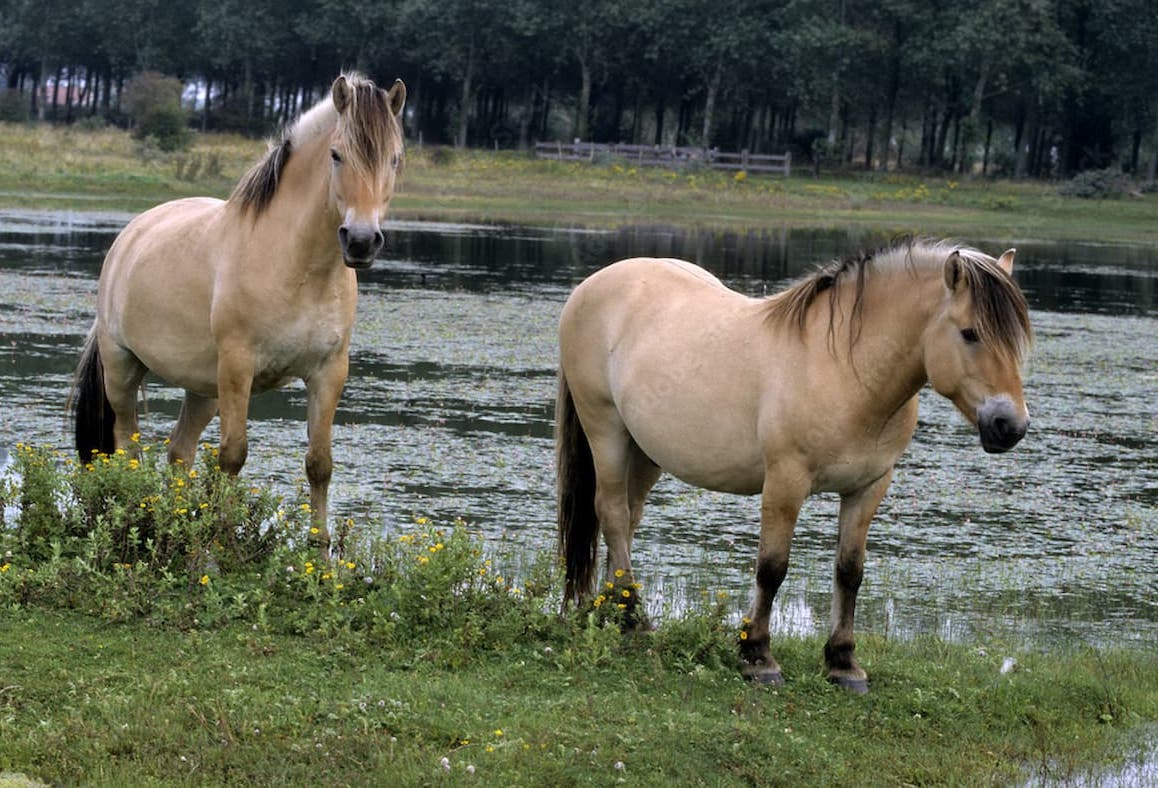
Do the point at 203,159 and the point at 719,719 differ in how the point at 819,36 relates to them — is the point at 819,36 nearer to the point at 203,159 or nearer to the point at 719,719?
the point at 203,159

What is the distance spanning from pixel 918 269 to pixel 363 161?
2646 millimetres

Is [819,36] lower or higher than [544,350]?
higher

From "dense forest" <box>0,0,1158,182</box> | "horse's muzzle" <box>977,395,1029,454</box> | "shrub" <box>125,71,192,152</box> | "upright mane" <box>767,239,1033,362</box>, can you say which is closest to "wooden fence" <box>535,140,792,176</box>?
"dense forest" <box>0,0,1158,182</box>

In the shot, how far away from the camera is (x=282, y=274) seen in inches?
293

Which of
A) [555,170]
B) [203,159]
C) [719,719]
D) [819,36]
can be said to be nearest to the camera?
[719,719]

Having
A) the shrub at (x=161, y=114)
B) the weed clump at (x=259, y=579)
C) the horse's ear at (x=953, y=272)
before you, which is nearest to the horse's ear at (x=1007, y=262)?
the horse's ear at (x=953, y=272)

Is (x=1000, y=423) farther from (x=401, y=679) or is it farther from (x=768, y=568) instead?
(x=401, y=679)

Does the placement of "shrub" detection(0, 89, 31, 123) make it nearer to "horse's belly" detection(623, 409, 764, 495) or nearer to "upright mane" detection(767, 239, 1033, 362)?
"horse's belly" detection(623, 409, 764, 495)

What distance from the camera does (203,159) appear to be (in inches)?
1868

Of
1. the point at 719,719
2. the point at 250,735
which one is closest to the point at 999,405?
the point at 719,719

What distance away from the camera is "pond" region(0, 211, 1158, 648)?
29.0 ft

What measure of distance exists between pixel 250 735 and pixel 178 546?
2029mm

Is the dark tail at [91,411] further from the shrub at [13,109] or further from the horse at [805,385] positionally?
the shrub at [13,109]

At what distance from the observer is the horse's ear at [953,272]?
19.5 ft
